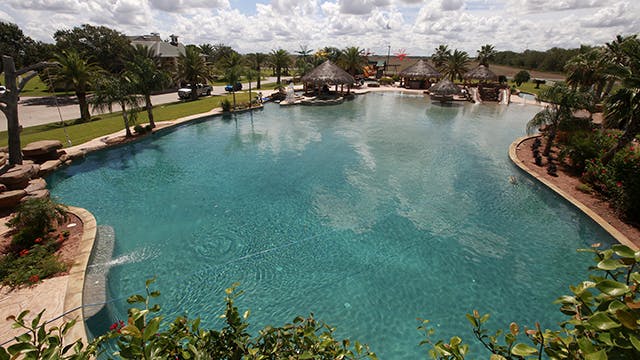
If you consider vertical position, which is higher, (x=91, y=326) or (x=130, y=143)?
(x=130, y=143)

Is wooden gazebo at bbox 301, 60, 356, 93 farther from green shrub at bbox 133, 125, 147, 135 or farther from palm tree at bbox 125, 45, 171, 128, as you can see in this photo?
green shrub at bbox 133, 125, 147, 135

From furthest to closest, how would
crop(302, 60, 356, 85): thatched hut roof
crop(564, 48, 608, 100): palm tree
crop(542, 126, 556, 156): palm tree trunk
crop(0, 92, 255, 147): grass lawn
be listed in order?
crop(302, 60, 356, 85): thatched hut roof → crop(564, 48, 608, 100): palm tree → crop(0, 92, 255, 147): grass lawn → crop(542, 126, 556, 156): palm tree trunk

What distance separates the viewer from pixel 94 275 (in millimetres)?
8797

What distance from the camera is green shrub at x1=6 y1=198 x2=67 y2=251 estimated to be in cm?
938

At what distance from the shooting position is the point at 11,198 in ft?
37.6

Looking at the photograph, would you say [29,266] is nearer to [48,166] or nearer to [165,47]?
[48,166]

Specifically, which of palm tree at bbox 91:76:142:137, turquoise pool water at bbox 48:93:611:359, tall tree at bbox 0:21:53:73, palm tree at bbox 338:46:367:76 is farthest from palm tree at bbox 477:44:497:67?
tall tree at bbox 0:21:53:73

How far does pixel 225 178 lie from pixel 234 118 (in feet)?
46.1

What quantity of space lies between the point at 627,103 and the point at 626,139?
1.65 m

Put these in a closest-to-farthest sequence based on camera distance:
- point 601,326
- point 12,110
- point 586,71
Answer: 1. point 601,326
2. point 12,110
3. point 586,71

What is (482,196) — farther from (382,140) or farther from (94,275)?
(94,275)

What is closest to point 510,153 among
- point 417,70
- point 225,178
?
point 225,178

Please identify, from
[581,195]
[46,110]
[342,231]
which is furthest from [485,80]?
[46,110]

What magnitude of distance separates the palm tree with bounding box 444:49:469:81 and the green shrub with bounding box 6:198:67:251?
47844 mm
